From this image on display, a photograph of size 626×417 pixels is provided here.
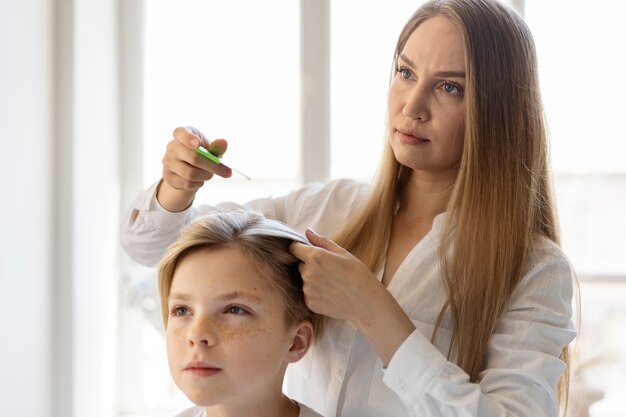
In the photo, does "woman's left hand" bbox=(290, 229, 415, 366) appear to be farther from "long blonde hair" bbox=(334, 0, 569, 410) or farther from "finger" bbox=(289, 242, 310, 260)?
"long blonde hair" bbox=(334, 0, 569, 410)

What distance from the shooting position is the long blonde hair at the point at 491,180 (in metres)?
1.41

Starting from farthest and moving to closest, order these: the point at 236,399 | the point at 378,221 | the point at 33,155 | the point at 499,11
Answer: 1. the point at 33,155
2. the point at 378,221
3. the point at 499,11
4. the point at 236,399

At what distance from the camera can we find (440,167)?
1518mm

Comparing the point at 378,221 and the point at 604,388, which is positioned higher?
the point at 378,221

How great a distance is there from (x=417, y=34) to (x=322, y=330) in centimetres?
57

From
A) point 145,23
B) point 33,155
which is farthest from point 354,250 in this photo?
point 145,23

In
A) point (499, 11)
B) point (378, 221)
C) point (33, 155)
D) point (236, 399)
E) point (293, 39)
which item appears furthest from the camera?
point (293, 39)

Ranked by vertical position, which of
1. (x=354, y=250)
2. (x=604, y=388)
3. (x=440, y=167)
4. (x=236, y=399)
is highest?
(x=440, y=167)

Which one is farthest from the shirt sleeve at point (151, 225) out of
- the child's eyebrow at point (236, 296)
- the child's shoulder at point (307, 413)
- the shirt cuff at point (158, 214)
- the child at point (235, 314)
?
the child's shoulder at point (307, 413)

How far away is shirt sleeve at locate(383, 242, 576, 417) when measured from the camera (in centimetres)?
127

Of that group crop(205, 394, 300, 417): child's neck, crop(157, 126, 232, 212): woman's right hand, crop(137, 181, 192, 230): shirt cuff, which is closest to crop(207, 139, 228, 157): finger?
crop(157, 126, 232, 212): woman's right hand

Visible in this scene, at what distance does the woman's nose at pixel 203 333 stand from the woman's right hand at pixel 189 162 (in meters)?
0.28

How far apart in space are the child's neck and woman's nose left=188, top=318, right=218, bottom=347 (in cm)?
14

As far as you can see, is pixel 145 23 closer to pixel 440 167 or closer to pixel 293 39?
pixel 293 39
